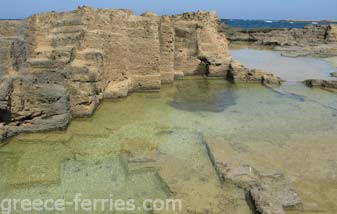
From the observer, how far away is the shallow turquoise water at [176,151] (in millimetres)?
4816

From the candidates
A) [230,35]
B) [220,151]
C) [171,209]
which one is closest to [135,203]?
[171,209]

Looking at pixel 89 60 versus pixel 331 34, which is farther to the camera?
pixel 331 34

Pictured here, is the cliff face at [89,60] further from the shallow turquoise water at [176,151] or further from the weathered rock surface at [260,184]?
the weathered rock surface at [260,184]

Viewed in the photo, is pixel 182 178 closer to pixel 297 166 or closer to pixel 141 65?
pixel 297 166

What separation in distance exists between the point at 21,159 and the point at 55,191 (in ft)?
4.20

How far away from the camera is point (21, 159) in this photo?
18.7ft

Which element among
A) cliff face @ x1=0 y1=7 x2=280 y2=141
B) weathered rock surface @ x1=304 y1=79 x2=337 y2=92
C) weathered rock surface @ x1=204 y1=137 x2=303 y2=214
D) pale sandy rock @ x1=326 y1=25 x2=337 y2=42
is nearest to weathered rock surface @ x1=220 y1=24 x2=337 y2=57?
pale sandy rock @ x1=326 y1=25 x2=337 y2=42

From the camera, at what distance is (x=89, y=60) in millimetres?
8297

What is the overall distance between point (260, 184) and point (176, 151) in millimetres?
1721

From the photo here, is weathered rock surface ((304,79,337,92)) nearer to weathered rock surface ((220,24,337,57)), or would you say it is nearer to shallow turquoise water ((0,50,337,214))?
shallow turquoise water ((0,50,337,214))

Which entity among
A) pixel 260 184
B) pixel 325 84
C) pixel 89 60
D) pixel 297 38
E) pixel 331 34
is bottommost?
pixel 260 184

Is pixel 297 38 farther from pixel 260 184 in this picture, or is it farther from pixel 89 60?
pixel 260 184

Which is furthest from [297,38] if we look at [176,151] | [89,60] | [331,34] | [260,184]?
[260,184]

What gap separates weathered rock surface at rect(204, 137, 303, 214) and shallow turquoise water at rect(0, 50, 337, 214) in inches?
5.6
